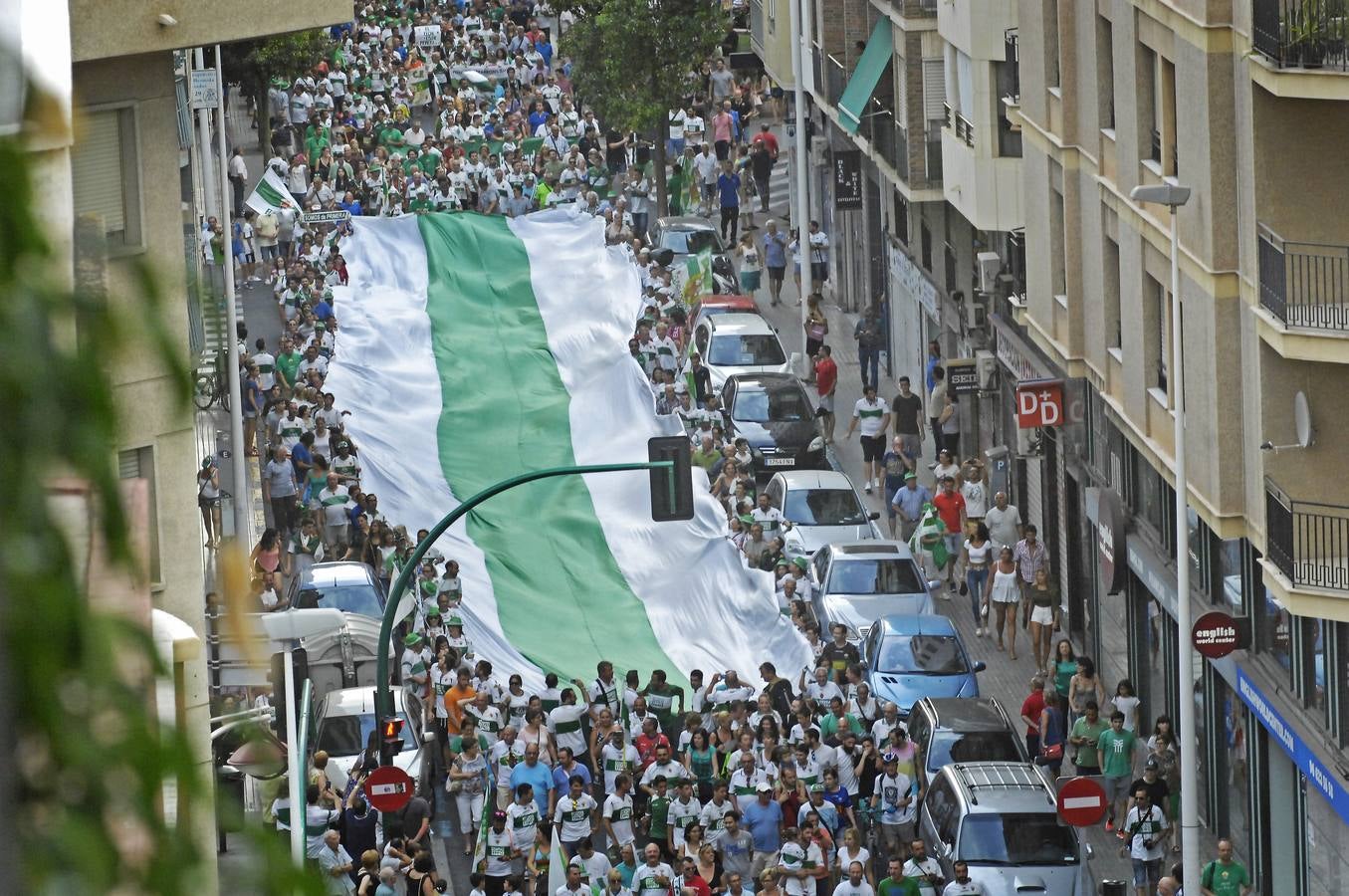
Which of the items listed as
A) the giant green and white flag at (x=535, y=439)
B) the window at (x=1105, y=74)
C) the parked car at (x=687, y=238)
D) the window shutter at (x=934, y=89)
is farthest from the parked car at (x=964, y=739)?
the parked car at (x=687, y=238)

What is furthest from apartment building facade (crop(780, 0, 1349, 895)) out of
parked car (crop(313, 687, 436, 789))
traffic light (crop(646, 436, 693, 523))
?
parked car (crop(313, 687, 436, 789))

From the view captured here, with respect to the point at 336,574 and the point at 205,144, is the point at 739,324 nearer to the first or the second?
the point at 205,144

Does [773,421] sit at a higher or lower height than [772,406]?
lower

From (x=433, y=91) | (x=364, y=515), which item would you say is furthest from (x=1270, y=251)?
(x=433, y=91)

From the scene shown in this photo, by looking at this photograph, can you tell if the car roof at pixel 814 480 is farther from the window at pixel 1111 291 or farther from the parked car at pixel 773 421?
the window at pixel 1111 291

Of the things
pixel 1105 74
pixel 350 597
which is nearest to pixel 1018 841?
pixel 1105 74

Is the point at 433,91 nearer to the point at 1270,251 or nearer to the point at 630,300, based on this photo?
the point at 630,300
